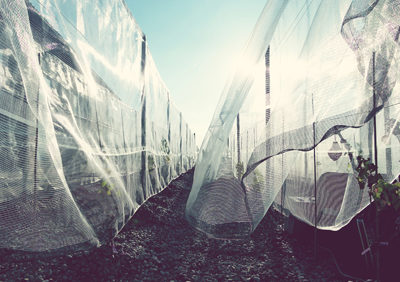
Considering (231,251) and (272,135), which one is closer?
(272,135)

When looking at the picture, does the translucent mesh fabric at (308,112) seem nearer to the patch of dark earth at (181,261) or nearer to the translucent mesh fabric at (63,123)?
the patch of dark earth at (181,261)

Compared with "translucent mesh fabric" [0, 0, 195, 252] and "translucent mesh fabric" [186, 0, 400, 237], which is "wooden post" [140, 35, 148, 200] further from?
"translucent mesh fabric" [186, 0, 400, 237]

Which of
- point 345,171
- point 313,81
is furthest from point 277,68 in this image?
point 345,171

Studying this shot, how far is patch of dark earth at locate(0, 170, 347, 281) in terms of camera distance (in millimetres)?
1543

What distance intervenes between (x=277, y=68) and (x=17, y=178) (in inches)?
59.3

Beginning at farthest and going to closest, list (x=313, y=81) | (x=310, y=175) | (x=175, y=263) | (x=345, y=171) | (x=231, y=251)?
(x=231, y=251), (x=175, y=263), (x=310, y=175), (x=345, y=171), (x=313, y=81)

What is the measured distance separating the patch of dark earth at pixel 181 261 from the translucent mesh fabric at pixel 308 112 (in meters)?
0.36

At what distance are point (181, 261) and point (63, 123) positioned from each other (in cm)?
139

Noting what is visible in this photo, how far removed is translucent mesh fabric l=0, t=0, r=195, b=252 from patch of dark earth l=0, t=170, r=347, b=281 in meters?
0.18

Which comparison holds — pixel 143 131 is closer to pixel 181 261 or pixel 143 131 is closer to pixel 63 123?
pixel 181 261

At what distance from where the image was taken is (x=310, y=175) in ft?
6.28

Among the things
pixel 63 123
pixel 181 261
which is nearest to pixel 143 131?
pixel 181 261

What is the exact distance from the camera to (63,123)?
1376 mm

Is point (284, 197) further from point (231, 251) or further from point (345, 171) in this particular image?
point (345, 171)
